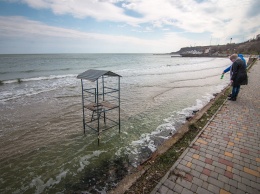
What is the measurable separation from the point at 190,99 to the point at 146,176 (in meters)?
8.27

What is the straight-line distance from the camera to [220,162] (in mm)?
3686

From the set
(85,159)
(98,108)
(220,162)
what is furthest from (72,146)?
(220,162)

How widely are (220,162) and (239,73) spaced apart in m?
5.72

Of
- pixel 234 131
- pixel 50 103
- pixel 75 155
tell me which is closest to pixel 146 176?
pixel 75 155

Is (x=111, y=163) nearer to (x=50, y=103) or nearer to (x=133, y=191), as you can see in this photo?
(x=133, y=191)

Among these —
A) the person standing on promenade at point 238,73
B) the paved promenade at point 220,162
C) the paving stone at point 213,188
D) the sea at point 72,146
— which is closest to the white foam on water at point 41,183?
the sea at point 72,146

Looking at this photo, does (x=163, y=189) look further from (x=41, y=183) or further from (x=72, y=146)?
(x=72, y=146)

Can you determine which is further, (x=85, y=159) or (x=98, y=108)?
(x=98, y=108)

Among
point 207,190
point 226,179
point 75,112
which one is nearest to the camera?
point 207,190

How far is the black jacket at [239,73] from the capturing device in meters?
7.58

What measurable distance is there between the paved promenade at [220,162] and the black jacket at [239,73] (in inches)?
94.0

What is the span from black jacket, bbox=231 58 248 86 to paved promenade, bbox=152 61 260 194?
2387 millimetres

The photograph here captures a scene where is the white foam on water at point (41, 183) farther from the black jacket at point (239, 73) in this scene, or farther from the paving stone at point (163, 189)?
the black jacket at point (239, 73)

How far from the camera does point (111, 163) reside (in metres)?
4.38
